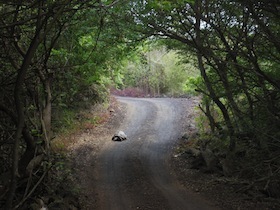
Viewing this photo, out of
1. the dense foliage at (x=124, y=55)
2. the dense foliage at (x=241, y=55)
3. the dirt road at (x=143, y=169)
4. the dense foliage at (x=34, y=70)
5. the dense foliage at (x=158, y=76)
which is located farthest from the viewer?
the dense foliage at (x=158, y=76)

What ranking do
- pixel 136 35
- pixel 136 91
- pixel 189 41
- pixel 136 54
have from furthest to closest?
pixel 136 91
pixel 136 54
pixel 136 35
pixel 189 41

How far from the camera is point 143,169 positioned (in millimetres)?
12227

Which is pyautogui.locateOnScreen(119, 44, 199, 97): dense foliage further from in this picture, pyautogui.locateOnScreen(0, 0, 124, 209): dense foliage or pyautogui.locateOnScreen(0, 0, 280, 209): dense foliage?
pyautogui.locateOnScreen(0, 0, 124, 209): dense foliage

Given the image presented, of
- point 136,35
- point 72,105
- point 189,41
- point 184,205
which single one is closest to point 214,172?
point 184,205

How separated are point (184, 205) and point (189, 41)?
17.3 feet

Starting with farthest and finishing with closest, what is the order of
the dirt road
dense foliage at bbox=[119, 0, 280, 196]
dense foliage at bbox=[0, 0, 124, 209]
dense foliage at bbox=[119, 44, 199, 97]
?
dense foliage at bbox=[119, 44, 199, 97]
the dirt road
dense foliage at bbox=[119, 0, 280, 196]
dense foliage at bbox=[0, 0, 124, 209]

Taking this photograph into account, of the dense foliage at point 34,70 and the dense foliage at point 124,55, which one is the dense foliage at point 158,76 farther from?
the dense foliage at point 34,70

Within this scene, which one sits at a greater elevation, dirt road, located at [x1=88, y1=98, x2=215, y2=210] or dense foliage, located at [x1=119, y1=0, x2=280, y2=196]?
dense foliage, located at [x1=119, y1=0, x2=280, y2=196]

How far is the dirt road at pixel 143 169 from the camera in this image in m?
8.90

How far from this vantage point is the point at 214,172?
1138cm

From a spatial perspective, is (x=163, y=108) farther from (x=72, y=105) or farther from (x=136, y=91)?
(x=136, y=91)

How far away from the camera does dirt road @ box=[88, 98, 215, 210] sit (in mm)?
8898

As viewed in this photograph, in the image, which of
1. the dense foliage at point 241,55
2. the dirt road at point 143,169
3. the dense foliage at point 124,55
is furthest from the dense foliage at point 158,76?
the dense foliage at point 241,55

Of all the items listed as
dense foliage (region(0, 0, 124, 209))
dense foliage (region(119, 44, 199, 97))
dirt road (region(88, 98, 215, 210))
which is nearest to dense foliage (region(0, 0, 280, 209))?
dense foliage (region(0, 0, 124, 209))
